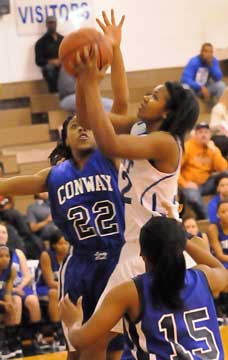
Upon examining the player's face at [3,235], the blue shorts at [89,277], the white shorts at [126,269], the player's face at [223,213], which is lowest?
the player's face at [223,213]

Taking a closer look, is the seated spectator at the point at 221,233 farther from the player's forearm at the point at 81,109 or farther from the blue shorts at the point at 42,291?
the player's forearm at the point at 81,109

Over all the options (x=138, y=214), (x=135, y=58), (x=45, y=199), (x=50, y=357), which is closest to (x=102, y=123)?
(x=138, y=214)

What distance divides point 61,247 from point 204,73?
4.56 meters

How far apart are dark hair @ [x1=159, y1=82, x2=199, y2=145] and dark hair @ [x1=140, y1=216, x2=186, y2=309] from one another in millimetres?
651

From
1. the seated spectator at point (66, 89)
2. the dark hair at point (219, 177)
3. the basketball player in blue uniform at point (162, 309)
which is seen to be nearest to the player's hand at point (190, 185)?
the dark hair at point (219, 177)

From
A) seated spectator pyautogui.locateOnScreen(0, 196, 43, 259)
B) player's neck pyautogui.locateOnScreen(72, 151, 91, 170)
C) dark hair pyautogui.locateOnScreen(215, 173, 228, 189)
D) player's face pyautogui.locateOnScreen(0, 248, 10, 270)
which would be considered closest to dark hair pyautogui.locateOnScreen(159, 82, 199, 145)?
player's neck pyautogui.locateOnScreen(72, 151, 91, 170)

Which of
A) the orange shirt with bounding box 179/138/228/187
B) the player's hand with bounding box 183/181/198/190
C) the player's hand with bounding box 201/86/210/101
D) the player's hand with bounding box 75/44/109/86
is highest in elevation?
the player's hand with bounding box 75/44/109/86

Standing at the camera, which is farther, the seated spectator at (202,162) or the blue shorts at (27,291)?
the seated spectator at (202,162)

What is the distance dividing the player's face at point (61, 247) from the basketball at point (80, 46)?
153 inches

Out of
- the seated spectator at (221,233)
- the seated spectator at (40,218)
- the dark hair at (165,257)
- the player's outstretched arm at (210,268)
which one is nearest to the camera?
the dark hair at (165,257)

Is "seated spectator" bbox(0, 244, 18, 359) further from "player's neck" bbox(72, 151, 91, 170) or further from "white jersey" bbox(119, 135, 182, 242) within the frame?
"white jersey" bbox(119, 135, 182, 242)

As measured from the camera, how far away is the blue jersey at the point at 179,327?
3037mm

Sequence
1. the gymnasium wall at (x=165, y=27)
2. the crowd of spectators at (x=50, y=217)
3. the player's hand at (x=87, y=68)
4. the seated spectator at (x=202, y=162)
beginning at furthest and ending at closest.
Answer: the gymnasium wall at (x=165, y=27), the seated spectator at (x=202, y=162), the crowd of spectators at (x=50, y=217), the player's hand at (x=87, y=68)

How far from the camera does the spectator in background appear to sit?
440 inches
